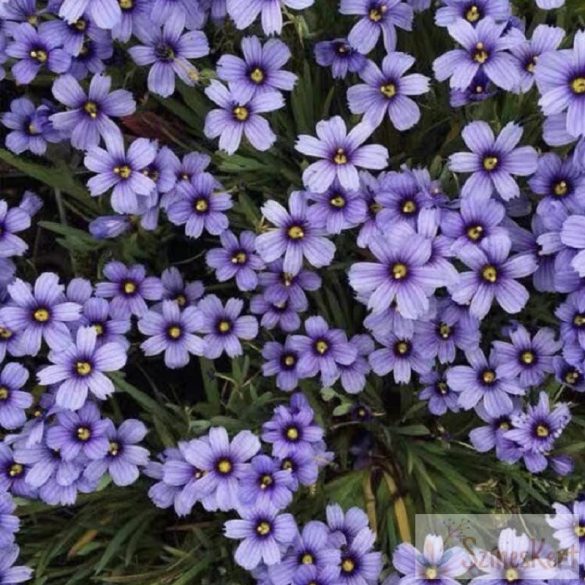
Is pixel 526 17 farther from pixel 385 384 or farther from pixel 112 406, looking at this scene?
pixel 112 406

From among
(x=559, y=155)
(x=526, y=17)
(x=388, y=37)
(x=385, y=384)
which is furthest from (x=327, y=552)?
(x=526, y=17)

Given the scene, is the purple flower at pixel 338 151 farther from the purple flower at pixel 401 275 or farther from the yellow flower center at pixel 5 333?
the yellow flower center at pixel 5 333

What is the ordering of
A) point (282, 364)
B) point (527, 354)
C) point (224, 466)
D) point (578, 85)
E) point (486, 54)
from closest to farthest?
point (578, 85) → point (486, 54) → point (224, 466) → point (527, 354) → point (282, 364)

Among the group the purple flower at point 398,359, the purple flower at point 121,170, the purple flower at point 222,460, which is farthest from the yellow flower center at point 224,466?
the purple flower at point 121,170

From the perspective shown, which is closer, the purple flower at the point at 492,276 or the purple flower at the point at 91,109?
the purple flower at the point at 492,276

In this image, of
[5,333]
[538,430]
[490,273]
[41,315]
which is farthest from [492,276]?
[5,333]

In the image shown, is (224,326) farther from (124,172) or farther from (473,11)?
(473,11)
